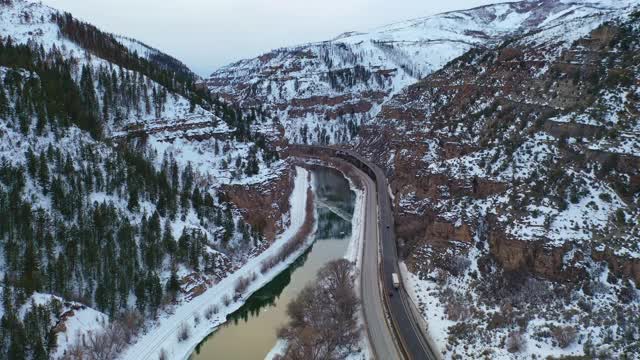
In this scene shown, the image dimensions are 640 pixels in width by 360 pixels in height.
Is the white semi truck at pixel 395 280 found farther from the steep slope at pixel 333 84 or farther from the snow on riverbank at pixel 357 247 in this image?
the steep slope at pixel 333 84

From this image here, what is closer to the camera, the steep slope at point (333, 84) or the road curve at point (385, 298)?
the road curve at point (385, 298)

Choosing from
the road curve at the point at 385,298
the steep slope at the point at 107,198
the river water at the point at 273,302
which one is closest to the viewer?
the road curve at the point at 385,298

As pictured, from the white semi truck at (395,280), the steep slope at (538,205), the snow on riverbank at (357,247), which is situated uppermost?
the steep slope at (538,205)

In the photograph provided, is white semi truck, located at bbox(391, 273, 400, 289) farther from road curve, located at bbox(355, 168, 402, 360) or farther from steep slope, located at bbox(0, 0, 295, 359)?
steep slope, located at bbox(0, 0, 295, 359)

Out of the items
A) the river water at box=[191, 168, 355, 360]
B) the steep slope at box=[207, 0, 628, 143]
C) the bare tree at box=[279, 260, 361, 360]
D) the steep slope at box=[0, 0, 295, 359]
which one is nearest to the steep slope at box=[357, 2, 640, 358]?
the bare tree at box=[279, 260, 361, 360]

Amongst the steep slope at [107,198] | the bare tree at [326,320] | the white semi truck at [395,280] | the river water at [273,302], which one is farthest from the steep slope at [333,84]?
the bare tree at [326,320]

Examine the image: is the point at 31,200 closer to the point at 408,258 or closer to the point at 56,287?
the point at 56,287

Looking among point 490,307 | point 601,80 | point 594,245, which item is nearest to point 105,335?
point 490,307

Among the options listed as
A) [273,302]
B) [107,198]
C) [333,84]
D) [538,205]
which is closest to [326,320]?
[273,302]
